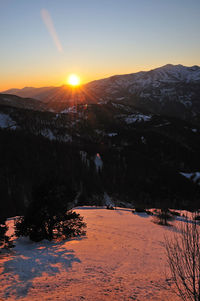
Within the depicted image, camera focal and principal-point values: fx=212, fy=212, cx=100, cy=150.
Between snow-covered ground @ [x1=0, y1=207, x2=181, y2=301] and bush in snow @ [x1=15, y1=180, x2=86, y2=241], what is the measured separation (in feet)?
2.86

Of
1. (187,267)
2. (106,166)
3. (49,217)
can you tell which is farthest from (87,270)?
(106,166)

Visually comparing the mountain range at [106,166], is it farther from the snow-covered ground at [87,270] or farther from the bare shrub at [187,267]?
the bare shrub at [187,267]

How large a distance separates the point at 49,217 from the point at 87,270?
6845 millimetres

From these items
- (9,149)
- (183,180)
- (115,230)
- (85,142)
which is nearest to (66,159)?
(9,149)

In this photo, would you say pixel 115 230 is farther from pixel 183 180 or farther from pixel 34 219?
pixel 183 180

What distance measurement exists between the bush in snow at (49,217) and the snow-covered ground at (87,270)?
871 mm

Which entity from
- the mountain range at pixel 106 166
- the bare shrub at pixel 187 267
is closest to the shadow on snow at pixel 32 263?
the bare shrub at pixel 187 267

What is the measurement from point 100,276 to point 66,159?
108 m

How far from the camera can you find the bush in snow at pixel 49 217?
16.1 metres

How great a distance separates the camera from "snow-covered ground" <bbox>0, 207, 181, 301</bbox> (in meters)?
8.27

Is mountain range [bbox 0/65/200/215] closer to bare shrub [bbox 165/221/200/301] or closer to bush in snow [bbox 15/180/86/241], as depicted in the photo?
bush in snow [bbox 15/180/86/241]

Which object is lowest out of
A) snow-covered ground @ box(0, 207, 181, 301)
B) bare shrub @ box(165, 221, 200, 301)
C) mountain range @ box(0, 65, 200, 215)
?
mountain range @ box(0, 65, 200, 215)

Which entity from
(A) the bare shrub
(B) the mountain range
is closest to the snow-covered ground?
(A) the bare shrub

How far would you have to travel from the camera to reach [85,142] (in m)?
154
